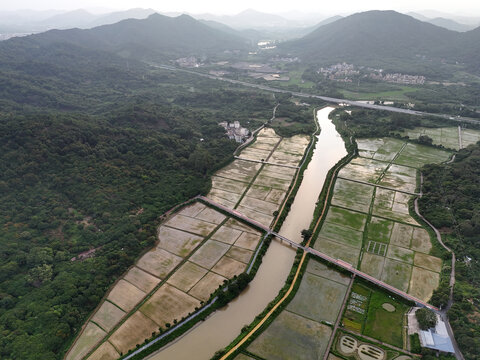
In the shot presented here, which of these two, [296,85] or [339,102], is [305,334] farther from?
[296,85]

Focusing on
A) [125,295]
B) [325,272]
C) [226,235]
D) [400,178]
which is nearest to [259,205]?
[226,235]

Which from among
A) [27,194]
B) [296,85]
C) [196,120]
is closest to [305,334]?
[27,194]

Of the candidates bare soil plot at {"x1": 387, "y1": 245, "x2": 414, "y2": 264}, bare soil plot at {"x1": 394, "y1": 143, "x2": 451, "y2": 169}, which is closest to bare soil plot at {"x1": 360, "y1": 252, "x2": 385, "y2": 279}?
bare soil plot at {"x1": 387, "y1": 245, "x2": 414, "y2": 264}

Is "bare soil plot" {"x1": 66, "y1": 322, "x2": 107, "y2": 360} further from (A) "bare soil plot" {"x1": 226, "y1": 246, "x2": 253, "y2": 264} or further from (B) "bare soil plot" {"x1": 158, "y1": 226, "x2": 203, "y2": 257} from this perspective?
(A) "bare soil plot" {"x1": 226, "y1": 246, "x2": 253, "y2": 264}

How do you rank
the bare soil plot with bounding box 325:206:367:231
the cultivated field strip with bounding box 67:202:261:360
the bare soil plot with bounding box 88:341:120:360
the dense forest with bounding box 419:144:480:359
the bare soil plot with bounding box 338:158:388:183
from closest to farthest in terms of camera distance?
the bare soil plot with bounding box 88:341:120:360, the dense forest with bounding box 419:144:480:359, the cultivated field strip with bounding box 67:202:261:360, the bare soil plot with bounding box 325:206:367:231, the bare soil plot with bounding box 338:158:388:183

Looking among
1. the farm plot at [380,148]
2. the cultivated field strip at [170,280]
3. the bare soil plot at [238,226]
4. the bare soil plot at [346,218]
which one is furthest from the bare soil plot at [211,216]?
the farm plot at [380,148]

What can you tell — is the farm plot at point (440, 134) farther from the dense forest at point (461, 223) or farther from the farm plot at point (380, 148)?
the farm plot at point (380, 148)

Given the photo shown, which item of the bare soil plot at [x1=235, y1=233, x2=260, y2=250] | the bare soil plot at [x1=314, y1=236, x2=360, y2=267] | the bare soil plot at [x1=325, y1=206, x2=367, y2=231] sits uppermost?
the bare soil plot at [x1=235, y1=233, x2=260, y2=250]
